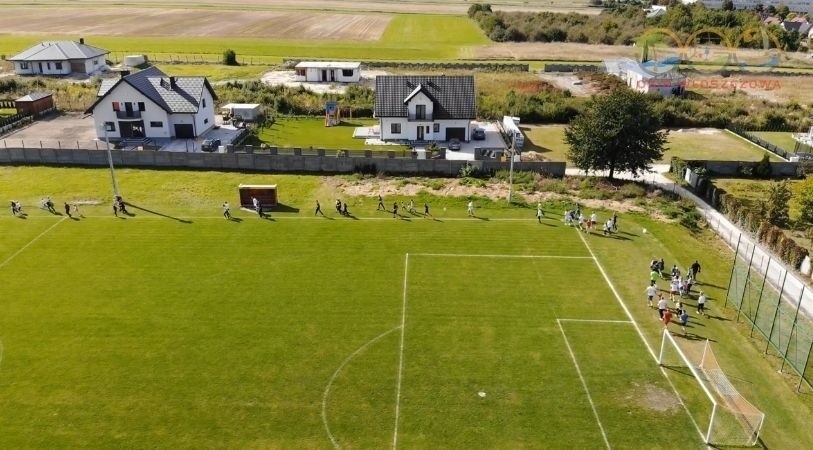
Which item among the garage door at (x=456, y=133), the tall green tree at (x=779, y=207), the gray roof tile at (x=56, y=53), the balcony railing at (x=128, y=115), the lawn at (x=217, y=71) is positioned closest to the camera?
the tall green tree at (x=779, y=207)

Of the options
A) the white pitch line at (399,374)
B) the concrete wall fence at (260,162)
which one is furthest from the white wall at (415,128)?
the white pitch line at (399,374)

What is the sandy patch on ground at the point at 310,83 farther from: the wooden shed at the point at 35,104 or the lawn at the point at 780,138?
the lawn at the point at 780,138

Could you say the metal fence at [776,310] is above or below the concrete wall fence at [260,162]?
below


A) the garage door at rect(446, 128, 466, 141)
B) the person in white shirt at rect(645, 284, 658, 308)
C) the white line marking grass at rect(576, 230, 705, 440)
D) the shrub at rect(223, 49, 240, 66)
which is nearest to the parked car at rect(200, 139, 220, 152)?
the garage door at rect(446, 128, 466, 141)

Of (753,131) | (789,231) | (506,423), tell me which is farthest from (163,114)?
(753,131)

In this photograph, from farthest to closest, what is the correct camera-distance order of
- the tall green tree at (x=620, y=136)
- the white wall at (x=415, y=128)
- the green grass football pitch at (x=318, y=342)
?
the white wall at (x=415, y=128), the tall green tree at (x=620, y=136), the green grass football pitch at (x=318, y=342)

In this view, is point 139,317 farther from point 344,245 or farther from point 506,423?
point 506,423
